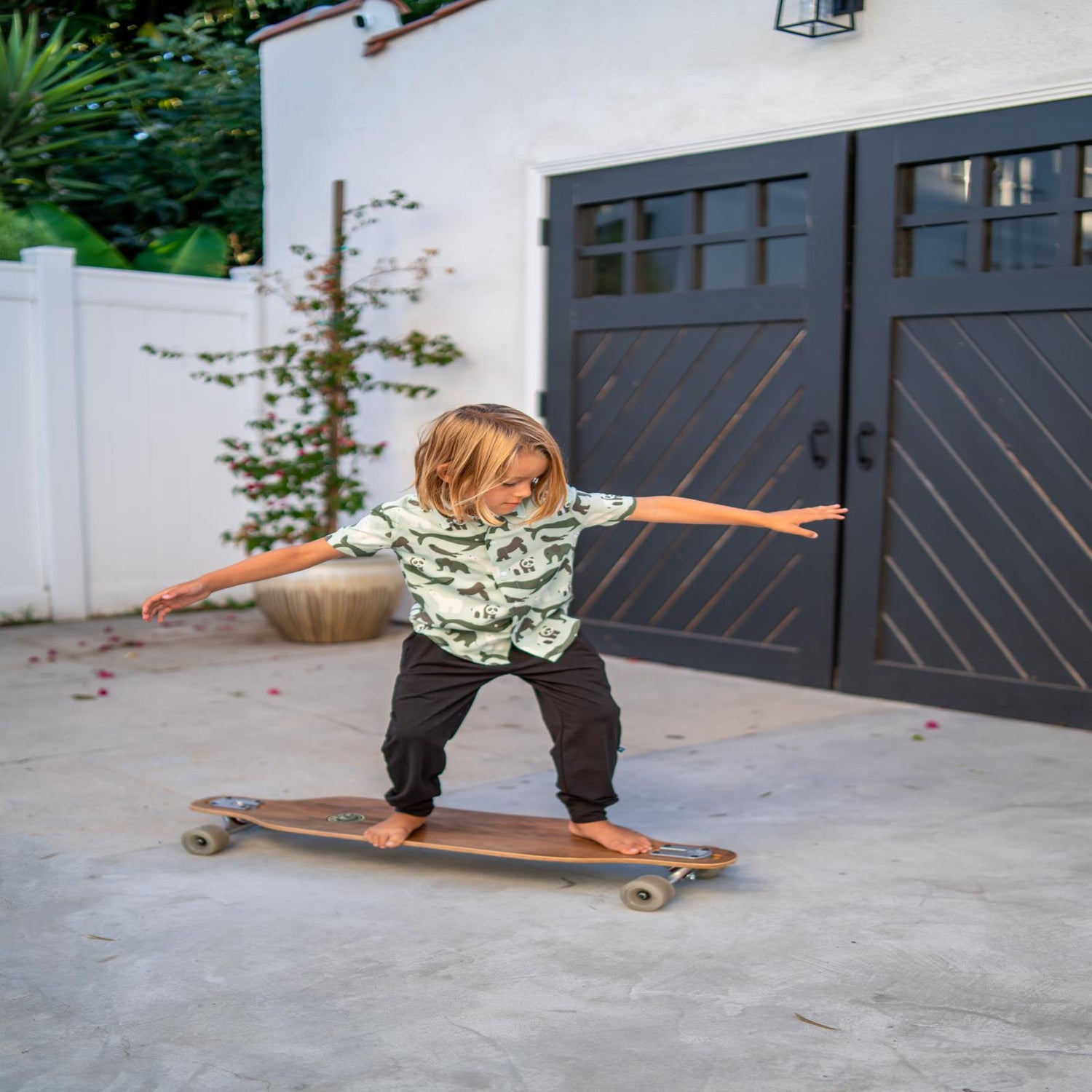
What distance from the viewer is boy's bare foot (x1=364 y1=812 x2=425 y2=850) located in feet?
10.9

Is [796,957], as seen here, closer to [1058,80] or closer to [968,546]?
[968,546]

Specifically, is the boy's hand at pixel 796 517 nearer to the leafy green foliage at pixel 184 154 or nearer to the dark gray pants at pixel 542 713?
the dark gray pants at pixel 542 713

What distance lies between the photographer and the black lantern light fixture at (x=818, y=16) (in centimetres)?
546

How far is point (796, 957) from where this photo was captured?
2.80m

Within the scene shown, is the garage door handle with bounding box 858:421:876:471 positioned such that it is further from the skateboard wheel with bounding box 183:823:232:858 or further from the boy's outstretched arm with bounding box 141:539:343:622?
the skateboard wheel with bounding box 183:823:232:858

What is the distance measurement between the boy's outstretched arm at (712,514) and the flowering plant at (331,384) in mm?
3936

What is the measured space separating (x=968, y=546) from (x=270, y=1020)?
3756 mm

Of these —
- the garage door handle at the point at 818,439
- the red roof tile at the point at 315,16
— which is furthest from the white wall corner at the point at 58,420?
the garage door handle at the point at 818,439

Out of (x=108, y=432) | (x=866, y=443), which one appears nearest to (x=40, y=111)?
(x=108, y=432)

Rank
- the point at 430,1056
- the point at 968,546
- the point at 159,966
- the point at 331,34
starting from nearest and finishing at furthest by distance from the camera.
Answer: the point at 430,1056 → the point at 159,966 → the point at 968,546 → the point at 331,34

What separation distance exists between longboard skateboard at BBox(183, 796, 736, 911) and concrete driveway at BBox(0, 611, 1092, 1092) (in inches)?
2.4

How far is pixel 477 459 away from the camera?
3.01m

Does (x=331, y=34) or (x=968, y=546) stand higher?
(x=331, y=34)

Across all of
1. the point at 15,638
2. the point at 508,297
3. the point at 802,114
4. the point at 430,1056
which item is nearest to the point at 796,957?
the point at 430,1056
